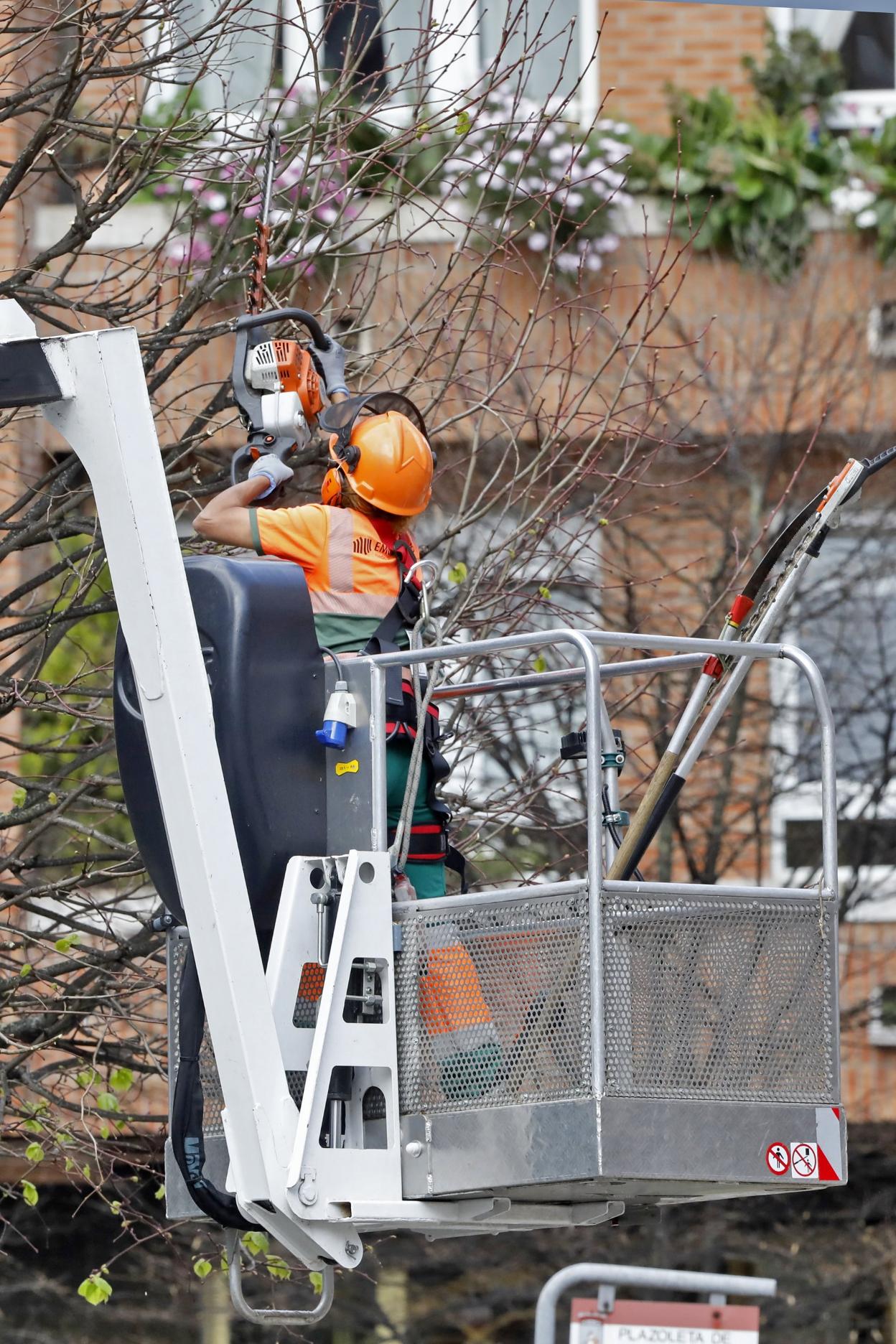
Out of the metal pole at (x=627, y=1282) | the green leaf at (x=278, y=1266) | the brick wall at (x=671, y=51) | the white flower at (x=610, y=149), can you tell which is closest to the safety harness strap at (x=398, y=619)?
the green leaf at (x=278, y=1266)

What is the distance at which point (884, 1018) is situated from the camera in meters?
13.0

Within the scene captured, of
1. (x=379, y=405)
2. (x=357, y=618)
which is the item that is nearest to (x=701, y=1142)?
(x=357, y=618)

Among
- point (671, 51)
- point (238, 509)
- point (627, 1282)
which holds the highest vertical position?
point (671, 51)

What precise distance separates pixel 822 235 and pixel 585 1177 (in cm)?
987

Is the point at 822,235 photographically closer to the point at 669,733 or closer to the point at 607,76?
the point at 607,76

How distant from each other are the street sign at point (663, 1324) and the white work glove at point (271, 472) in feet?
12.0

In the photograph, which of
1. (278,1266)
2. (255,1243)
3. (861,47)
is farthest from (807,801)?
(255,1243)

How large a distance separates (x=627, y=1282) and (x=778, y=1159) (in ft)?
9.21

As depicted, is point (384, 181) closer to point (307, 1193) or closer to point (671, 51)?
point (307, 1193)

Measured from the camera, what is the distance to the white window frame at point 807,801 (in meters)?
12.5

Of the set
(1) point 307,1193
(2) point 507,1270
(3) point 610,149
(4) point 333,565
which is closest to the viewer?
(1) point 307,1193

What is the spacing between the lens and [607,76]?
14320 millimetres

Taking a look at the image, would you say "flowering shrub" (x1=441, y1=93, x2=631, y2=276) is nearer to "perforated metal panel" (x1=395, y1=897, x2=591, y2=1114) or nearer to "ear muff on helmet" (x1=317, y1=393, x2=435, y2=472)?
"ear muff on helmet" (x1=317, y1=393, x2=435, y2=472)

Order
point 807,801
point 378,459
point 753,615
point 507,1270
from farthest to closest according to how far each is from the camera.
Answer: point 807,801
point 507,1270
point 753,615
point 378,459
